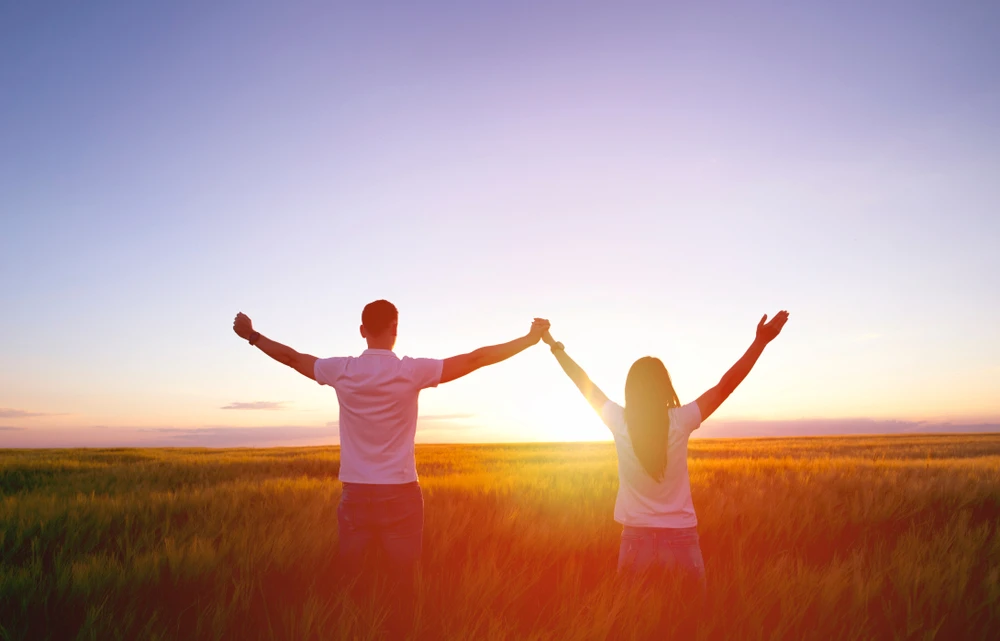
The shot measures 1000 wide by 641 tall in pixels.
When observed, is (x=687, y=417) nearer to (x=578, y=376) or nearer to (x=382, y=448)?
(x=578, y=376)

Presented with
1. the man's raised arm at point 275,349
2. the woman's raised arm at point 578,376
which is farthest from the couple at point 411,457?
the woman's raised arm at point 578,376

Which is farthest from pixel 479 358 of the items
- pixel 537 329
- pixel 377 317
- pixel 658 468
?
pixel 658 468

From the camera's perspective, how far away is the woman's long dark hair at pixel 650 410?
3.78 m

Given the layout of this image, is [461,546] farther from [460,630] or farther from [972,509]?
[972,509]

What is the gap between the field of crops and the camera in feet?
11.9

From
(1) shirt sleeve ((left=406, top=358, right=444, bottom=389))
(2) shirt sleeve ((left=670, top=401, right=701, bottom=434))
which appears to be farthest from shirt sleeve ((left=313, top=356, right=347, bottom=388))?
(2) shirt sleeve ((left=670, top=401, right=701, bottom=434))

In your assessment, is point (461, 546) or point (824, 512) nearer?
point (461, 546)

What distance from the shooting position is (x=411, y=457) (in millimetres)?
4039

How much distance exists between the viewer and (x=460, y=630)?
346 cm

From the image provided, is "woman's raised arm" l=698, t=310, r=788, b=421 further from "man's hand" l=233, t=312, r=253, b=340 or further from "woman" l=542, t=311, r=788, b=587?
"man's hand" l=233, t=312, r=253, b=340

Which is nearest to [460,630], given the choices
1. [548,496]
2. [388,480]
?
[388,480]

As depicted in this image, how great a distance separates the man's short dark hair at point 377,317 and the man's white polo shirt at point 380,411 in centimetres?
17

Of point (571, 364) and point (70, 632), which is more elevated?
point (571, 364)

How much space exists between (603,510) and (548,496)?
124 cm
